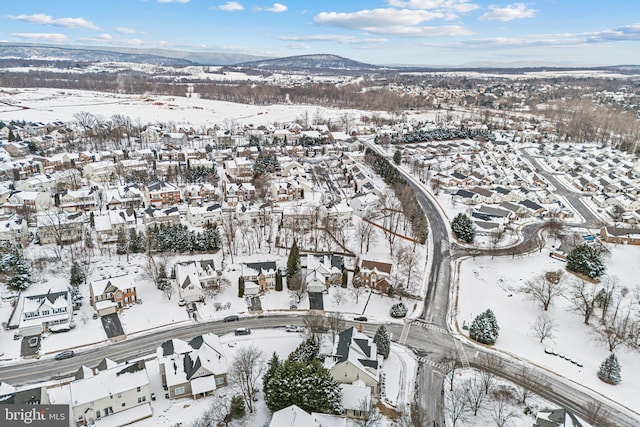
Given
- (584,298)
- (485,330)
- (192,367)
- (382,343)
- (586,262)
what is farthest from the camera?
(586,262)

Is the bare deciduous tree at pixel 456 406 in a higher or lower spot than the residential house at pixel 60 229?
lower

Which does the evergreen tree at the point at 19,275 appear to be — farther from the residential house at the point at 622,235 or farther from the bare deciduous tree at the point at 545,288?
the residential house at the point at 622,235

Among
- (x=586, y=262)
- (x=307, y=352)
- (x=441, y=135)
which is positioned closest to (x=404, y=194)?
(x=586, y=262)

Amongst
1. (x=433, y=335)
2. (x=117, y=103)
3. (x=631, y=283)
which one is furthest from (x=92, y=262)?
(x=117, y=103)

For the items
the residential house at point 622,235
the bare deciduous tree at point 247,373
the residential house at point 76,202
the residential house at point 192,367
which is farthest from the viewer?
the residential house at point 76,202

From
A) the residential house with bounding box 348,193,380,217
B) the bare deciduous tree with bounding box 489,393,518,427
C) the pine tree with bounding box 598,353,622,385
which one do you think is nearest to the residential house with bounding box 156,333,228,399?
the bare deciduous tree with bounding box 489,393,518,427

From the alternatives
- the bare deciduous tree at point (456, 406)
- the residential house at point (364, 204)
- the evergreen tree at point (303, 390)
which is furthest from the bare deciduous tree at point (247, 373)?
the residential house at point (364, 204)

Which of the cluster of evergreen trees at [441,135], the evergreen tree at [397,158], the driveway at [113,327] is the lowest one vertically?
the driveway at [113,327]

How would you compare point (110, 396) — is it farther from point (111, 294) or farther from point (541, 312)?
point (541, 312)
